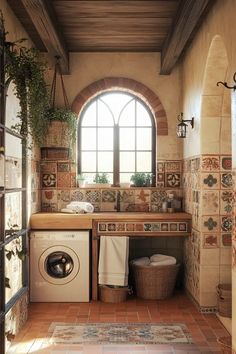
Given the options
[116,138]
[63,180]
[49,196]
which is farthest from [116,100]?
[49,196]

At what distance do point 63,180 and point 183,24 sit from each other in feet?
8.49

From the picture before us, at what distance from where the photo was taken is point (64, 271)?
4891 mm

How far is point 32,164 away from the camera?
5066 mm

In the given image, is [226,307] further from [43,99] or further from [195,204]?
[43,99]

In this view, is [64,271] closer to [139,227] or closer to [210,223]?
[139,227]

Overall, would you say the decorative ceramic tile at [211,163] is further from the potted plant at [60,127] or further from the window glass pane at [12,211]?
the window glass pane at [12,211]

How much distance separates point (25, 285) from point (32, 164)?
145cm

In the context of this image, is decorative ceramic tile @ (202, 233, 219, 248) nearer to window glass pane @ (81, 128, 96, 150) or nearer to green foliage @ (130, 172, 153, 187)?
green foliage @ (130, 172, 153, 187)

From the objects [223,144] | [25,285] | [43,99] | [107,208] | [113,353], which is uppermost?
[43,99]

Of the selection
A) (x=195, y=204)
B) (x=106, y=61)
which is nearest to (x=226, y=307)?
(x=195, y=204)

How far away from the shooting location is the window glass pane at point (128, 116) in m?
5.86

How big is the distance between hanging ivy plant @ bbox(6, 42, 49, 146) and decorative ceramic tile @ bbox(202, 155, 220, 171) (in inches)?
71.4

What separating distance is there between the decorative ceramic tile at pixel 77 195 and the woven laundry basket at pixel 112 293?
1.25m

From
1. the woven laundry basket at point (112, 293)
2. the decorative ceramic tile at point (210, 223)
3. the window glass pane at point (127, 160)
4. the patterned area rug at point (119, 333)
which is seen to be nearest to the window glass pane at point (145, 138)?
the window glass pane at point (127, 160)
